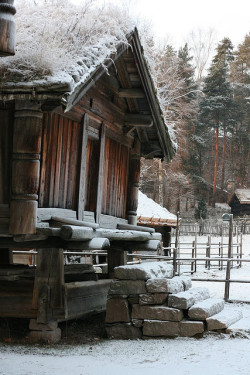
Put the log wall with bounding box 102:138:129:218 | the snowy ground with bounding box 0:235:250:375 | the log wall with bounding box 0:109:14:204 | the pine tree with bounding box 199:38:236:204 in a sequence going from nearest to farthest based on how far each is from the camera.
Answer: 1. the snowy ground with bounding box 0:235:250:375
2. the log wall with bounding box 0:109:14:204
3. the log wall with bounding box 102:138:129:218
4. the pine tree with bounding box 199:38:236:204

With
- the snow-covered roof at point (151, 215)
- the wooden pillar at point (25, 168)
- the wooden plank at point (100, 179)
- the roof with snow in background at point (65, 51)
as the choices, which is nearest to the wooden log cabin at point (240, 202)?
the snow-covered roof at point (151, 215)

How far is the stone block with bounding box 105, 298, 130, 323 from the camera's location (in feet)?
26.1

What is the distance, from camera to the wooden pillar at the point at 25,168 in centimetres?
692

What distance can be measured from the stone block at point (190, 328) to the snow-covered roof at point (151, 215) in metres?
14.7

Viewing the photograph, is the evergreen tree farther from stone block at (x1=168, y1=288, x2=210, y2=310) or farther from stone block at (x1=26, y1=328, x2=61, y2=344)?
stone block at (x1=26, y1=328, x2=61, y2=344)

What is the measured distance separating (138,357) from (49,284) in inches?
70.4

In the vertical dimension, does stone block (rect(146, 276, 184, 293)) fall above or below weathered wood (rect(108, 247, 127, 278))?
below

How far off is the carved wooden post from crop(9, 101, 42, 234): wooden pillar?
2716 mm

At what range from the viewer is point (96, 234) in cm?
794

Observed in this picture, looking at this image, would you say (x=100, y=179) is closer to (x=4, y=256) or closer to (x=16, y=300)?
(x=16, y=300)

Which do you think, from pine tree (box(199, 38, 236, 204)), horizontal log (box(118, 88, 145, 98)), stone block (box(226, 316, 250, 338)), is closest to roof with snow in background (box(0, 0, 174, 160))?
horizontal log (box(118, 88, 145, 98))

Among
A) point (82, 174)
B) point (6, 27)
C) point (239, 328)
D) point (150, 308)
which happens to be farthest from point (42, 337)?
point (6, 27)

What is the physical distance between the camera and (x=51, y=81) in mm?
6570

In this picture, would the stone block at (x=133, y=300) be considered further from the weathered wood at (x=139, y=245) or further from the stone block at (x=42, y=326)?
the weathered wood at (x=139, y=245)
